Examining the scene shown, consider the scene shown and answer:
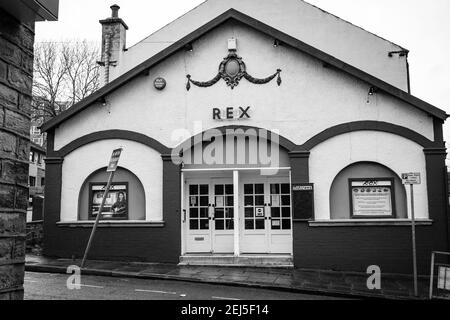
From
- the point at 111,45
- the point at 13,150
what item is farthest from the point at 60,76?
the point at 13,150

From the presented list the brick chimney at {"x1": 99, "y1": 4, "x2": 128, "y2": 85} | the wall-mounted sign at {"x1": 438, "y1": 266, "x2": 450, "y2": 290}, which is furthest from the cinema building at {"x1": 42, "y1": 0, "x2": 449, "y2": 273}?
the brick chimney at {"x1": 99, "y1": 4, "x2": 128, "y2": 85}

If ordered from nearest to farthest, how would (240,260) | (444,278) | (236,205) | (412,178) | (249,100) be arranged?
(444,278)
(412,178)
(240,260)
(236,205)
(249,100)

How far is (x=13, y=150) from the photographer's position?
2.61m

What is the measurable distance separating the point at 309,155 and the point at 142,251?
5.61 metres

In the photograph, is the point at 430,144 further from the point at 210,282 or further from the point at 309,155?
the point at 210,282

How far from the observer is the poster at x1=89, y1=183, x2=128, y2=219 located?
13703 mm

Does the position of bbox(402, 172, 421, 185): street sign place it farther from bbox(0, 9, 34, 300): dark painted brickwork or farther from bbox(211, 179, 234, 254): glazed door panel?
bbox(0, 9, 34, 300): dark painted brickwork

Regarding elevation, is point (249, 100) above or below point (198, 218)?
above

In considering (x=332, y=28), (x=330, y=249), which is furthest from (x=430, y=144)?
(x=332, y=28)

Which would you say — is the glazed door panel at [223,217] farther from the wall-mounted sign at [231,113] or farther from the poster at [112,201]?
the poster at [112,201]

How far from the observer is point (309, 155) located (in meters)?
12.9

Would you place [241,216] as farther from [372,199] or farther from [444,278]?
[444,278]

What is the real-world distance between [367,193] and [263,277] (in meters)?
3.90

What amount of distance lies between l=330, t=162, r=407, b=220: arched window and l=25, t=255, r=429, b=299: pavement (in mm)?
1677
